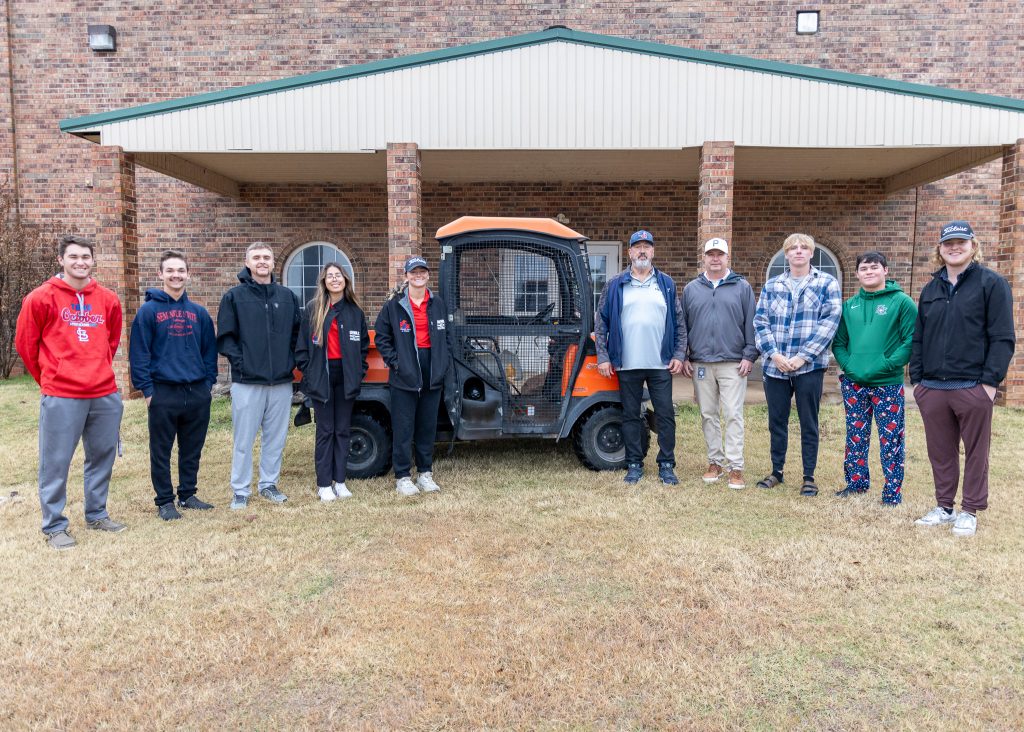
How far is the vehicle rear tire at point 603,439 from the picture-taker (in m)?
5.82

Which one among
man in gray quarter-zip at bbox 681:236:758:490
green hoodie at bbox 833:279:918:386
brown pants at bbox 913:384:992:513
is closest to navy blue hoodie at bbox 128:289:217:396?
man in gray quarter-zip at bbox 681:236:758:490

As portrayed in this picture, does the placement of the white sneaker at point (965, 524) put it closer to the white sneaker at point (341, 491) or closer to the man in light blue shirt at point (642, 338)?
the man in light blue shirt at point (642, 338)

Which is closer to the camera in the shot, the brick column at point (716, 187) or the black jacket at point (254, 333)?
the black jacket at point (254, 333)

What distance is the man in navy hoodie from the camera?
4.53 metres

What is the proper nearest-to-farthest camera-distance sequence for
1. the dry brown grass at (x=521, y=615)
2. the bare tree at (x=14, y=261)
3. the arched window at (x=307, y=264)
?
the dry brown grass at (x=521, y=615) < the bare tree at (x=14, y=261) < the arched window at (x=307, y=264)

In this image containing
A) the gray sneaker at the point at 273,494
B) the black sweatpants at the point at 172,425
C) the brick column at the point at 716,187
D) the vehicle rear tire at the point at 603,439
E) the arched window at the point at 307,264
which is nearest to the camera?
the black sweatpants at the point at 172,425

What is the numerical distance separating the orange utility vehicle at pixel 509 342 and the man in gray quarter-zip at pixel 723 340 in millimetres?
756

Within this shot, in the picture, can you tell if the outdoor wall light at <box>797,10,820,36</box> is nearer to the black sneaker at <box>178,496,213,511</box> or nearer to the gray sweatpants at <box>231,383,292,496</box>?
the gray sweatpants at <box>231,383,292,496</box>

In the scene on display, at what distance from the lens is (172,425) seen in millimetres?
4691

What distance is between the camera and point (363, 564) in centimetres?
390

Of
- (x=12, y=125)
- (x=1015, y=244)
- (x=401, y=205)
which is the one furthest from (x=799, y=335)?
(x=12, y=125)

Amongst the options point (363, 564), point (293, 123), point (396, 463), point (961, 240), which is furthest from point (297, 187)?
point (961, 240)

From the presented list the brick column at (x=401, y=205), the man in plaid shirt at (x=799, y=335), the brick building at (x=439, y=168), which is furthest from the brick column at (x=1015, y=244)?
the brick column at (x=401, y=205)

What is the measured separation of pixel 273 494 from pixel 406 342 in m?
1.48
